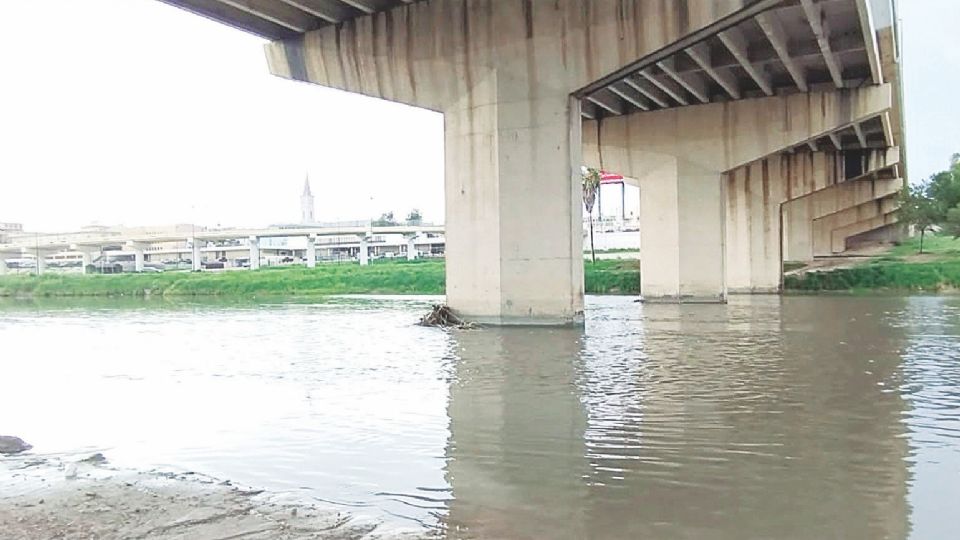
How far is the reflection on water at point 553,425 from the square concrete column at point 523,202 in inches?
116

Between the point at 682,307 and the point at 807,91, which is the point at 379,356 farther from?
the point at 807,91

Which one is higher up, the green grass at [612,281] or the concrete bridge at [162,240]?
the concrete bridge at [162,240]

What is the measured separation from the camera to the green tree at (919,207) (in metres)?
69.9

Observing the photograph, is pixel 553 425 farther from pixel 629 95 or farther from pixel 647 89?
pixel 629 95

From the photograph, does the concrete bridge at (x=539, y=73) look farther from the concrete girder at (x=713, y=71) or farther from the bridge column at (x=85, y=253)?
the bridge column at (x=85, y=253)

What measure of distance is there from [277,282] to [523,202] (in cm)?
5539

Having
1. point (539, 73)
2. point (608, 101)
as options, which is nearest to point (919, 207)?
point (608, 101)

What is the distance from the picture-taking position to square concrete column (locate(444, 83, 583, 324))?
83.2 ft

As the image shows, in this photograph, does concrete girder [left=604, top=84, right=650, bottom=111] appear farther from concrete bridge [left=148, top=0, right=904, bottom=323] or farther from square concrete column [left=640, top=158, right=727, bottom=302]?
square concrete column [left=640, top=158, right=727, bottom=302]

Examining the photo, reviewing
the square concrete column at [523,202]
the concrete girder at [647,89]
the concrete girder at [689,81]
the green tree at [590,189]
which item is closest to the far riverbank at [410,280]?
the green tree at [590,189]

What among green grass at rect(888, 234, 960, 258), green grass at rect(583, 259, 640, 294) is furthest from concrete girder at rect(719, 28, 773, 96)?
green grass at rect(888, 234, 960, 258)

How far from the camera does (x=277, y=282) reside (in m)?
77.5

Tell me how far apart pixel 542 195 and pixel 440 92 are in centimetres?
478

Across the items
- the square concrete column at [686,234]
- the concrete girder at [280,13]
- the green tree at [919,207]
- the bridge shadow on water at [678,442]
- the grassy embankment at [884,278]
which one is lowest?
the bridge shadow on water at [678,442]
